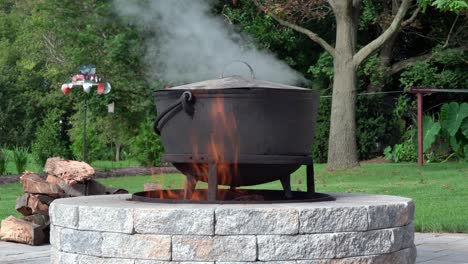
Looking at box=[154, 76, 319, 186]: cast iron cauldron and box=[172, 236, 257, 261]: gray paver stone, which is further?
box=[154, 76, 319, 186]: cast iron cauldron

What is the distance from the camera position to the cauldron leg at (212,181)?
488 centimetres

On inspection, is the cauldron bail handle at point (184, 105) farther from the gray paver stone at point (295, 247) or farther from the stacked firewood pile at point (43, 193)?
the stacked firewood pile at point (43, 193)

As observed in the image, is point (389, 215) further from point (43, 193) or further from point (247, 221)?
point (43, 193)

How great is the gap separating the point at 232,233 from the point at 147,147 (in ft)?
52.3

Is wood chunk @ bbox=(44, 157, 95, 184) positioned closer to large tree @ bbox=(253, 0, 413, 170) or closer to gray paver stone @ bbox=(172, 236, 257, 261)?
gray paver stone @ bbox=(172, 236, 257, 261)

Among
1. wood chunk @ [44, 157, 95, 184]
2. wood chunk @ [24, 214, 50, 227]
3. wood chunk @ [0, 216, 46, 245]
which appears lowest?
wood chunk @ [0, 216, 46, 245]

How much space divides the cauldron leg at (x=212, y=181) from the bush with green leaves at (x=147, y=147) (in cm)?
1495

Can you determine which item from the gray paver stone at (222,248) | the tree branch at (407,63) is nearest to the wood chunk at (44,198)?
the gray paver stone at (222,248)

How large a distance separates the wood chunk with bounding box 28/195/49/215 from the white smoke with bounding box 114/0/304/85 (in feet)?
18.1

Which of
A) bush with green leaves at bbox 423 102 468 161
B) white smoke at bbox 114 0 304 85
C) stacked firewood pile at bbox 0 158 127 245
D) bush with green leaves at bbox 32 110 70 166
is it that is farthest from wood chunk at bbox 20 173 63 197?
bush with green leaves at bbox 423 102 468 161

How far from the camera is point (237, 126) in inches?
192

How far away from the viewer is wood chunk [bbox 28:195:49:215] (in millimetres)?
7158

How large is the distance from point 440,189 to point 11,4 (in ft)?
131

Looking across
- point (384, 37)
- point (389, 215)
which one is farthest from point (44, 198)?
point (384, 37)
